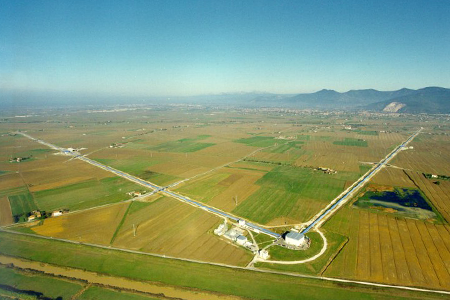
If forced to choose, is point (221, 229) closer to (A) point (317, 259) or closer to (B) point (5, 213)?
A: (A) point (317, 259)

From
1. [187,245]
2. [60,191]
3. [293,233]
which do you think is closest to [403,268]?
[293,233]

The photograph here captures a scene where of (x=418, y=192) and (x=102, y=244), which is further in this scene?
(x=418, y=192)

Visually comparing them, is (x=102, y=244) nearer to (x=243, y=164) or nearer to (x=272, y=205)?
(x=272, y=205)

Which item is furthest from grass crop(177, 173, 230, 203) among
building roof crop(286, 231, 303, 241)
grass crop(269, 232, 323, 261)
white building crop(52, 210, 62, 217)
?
white building crop(52, 210, 62, 217)

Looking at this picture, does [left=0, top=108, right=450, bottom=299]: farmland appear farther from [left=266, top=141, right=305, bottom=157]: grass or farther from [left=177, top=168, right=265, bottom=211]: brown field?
[left=266, top=141, right=305, bottom=157]: grass

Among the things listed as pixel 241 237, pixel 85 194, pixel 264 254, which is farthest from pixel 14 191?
pixel 264 254

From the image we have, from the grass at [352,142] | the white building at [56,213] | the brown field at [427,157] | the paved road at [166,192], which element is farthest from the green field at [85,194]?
the grass at [352,142]
